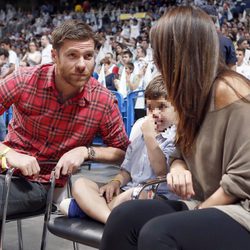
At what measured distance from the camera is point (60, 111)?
8.98 feet

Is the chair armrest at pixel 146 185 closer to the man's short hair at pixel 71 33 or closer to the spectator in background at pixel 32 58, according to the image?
the man's short hair at pixel 71 33

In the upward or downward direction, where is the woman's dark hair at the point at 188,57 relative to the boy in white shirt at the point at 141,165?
upward

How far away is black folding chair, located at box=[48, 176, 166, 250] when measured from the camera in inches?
86.6

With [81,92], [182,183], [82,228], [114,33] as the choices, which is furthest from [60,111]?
[114,33]

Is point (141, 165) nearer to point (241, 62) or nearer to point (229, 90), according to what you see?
point (229, 90)

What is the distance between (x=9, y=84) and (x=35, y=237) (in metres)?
1.25

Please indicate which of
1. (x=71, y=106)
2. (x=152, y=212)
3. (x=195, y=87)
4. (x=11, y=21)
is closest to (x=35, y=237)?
(x=71, y=106)

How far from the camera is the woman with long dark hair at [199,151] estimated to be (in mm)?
1715

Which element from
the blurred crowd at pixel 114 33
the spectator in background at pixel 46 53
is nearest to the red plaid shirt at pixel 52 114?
the blurred crowd at pixel 114 33

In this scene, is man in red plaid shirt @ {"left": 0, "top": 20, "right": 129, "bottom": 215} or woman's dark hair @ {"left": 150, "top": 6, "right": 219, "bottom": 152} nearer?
woman's dark hair @ {"left": 150, "top": 6, "right": 219, "bottom": 152}

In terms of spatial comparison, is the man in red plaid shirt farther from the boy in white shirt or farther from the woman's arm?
the woman's arm

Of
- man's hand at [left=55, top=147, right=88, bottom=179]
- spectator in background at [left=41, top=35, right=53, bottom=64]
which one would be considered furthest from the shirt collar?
spectator in background at [left=41, top=35, right=53, bottom=64]

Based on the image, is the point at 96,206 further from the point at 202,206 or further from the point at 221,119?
the point at 221,119

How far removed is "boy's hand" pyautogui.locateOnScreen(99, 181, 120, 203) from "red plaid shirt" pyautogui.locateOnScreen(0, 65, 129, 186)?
11.5 inches
